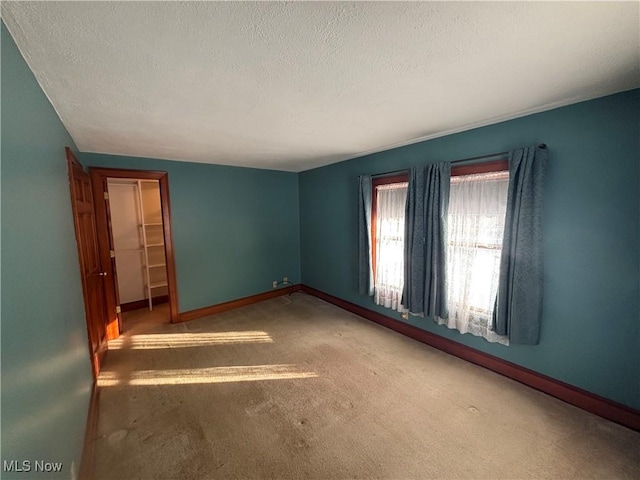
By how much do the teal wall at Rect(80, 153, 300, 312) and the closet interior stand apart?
0.76m

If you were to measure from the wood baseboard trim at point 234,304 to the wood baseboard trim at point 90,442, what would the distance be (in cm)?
153

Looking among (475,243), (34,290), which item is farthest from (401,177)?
(34,290)

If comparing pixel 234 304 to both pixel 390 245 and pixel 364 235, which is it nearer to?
pixel 364 235

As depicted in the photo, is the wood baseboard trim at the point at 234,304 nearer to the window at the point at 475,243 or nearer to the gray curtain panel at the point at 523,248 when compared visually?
the window at the point at 475,243

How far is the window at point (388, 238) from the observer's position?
301 cm

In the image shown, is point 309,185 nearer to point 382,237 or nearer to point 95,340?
point 382,237

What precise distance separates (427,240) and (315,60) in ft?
6.55

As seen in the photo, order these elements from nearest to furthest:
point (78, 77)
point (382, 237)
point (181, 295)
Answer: point (78, 77) → point (382, 237) → point (181, 295)

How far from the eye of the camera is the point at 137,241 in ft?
13.3

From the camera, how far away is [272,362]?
255 centimetres

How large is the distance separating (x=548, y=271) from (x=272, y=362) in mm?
2506

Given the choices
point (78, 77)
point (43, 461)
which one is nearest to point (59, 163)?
point (78, 77)

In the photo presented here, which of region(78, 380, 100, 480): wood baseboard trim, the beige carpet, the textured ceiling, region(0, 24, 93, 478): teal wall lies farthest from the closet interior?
region(0, 24, 93, 478): teal wall

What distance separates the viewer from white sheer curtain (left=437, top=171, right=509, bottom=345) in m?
2.19
